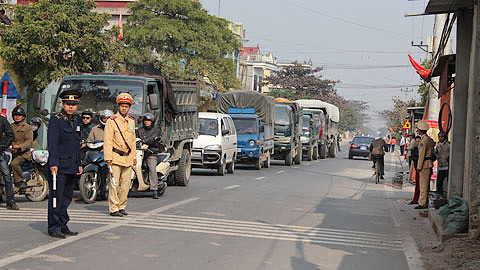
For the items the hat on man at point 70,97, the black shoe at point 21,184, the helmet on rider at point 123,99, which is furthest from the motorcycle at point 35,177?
the hat on man at point 70,97

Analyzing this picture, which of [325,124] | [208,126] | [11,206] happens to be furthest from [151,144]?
[325,124]

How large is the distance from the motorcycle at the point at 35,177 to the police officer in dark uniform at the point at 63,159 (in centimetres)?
387

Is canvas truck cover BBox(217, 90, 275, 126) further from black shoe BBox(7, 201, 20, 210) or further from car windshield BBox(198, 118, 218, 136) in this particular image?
black shoe BBox(7, 201, 20, 210)

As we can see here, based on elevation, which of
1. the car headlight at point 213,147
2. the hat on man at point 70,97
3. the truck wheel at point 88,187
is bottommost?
the truck wheel at point 88,187

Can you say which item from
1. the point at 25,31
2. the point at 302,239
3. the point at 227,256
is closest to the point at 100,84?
the point at 302,239

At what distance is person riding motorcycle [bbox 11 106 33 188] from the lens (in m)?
12.5

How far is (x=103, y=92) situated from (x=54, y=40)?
14610mm

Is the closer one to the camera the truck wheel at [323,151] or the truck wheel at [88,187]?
the truck wheel at [88,187]

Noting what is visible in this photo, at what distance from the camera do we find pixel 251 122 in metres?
28.5

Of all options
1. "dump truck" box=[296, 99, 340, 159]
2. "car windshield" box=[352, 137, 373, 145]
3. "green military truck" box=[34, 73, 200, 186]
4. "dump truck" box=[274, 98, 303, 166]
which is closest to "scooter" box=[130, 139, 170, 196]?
"green military truck" box=[34, 73, 200, 186]

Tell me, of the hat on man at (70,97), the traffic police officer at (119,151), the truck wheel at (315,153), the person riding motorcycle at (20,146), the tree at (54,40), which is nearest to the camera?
the hat on man at (70,97)

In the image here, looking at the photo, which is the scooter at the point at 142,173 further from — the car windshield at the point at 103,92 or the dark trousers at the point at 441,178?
the dark trousers at the point at 441,178

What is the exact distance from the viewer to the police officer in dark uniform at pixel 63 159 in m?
8.87

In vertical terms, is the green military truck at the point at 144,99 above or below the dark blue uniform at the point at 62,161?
above
